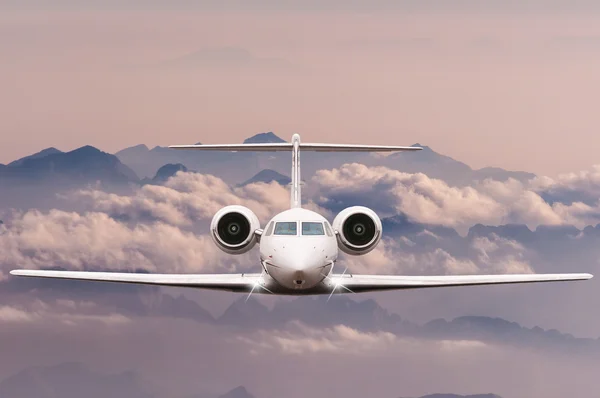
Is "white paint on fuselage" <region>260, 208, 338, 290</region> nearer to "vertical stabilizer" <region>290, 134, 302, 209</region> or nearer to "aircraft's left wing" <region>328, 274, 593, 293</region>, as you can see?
"aircraft's left wing" <region>328, 274, 593, 293</region>

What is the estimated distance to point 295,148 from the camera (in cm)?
4419

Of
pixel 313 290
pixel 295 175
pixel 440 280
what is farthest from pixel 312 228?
pixel 295 175

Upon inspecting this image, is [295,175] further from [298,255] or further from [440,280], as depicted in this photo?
[298,255]

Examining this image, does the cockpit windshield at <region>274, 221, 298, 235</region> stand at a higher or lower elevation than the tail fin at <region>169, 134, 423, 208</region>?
lower

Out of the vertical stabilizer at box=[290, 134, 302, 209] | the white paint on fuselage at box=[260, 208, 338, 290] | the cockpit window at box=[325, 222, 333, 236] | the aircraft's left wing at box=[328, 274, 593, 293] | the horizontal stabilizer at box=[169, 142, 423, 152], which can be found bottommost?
the aircraft's left wing at box=[328, 274, 593, 293]

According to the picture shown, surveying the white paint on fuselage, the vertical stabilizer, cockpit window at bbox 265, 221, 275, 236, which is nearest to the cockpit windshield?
the white paint on fuselage

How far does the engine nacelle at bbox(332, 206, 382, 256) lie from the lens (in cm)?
4072

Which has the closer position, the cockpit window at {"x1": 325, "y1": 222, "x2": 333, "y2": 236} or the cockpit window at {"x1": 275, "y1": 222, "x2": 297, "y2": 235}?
the cockpit window at {"x1": 275, "y1": 222, "x2": 297, "y2": 235}

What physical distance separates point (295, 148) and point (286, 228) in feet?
20.9

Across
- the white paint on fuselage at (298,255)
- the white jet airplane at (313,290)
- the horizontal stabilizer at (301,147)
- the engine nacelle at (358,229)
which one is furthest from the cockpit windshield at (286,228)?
the horizontal stabilizer at (301,147)

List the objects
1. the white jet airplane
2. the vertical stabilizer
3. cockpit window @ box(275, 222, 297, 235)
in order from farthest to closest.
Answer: the vertical stabilizer
the white jet airplane
cockpit window @ box(275, 222, 297, 235)

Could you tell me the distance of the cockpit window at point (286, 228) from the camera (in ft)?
125

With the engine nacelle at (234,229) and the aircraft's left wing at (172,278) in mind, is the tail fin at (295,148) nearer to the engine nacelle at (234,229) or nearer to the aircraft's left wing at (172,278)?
the engine nacelle at (234,229)

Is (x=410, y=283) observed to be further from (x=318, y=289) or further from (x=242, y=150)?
(x=242, y=150)
